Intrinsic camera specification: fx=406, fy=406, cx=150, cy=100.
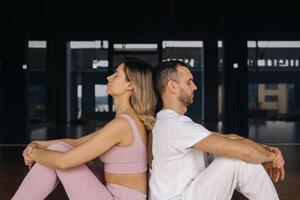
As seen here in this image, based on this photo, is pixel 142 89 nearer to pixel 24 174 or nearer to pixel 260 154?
pixel 260 154

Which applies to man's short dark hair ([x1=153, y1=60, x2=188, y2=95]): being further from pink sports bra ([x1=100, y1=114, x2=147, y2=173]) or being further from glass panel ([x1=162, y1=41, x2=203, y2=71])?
glass panel ([x1=162, y1=41, x2=203, y2=71])

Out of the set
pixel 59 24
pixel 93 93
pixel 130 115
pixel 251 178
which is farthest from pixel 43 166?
pixel 93 93

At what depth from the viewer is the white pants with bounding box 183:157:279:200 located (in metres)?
1.31

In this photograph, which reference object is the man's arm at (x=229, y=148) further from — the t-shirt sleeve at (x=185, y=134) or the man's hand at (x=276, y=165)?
the man's hand at (x=276, y=165)

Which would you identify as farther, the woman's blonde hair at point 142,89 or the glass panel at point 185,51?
the glass panel at point 185,51

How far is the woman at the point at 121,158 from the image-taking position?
1459 millimetres

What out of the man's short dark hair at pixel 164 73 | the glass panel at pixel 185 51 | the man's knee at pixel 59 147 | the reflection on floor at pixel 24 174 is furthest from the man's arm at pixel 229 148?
the glass panel at pixel 185 51

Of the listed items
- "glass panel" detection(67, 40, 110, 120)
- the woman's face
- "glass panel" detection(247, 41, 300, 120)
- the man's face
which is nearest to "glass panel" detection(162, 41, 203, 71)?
"glass panel" detection(247, 41, 300, 120)

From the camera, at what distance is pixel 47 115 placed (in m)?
13.0

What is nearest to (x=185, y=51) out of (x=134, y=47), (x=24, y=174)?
(x=134, y=47)

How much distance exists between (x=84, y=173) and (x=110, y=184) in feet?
0.36

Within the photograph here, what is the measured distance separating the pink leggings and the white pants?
275mm

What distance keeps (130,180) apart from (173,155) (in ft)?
0.76

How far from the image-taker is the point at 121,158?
1.48 metres
